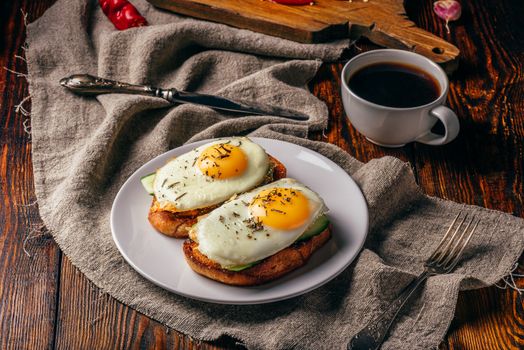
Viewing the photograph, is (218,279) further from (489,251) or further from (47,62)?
(47,62)

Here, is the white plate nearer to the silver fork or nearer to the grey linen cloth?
the grey linen cloth

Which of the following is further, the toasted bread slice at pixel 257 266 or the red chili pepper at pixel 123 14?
the red chili pepper at pixel 123 14

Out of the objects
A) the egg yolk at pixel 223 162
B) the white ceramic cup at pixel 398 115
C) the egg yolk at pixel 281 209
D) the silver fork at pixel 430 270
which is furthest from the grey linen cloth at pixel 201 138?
the egg yolk at pixel 223 162

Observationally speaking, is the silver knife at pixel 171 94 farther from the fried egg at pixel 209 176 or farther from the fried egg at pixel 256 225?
the fried egg at pixel 256 225

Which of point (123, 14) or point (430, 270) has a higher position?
point (123, 14)

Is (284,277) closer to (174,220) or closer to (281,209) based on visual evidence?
(281,209)

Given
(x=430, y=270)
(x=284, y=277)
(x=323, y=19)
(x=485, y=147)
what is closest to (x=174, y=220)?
(x=284, y=277)

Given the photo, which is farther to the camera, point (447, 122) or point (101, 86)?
point (101, 86)
